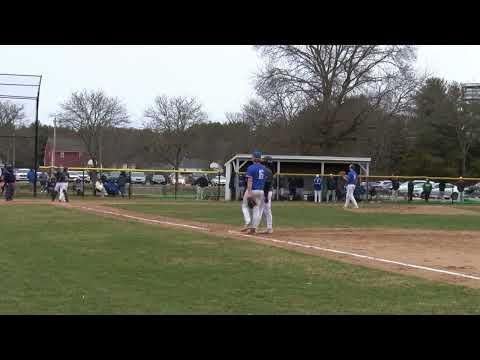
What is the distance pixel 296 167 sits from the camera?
4009 centimetres

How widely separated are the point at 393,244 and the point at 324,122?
38.6 m

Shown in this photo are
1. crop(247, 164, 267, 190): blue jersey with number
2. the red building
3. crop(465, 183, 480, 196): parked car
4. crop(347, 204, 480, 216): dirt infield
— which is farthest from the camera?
the red building

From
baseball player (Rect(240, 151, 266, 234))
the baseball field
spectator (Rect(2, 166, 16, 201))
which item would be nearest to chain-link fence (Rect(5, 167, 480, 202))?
spectator (Rect(2, 166, 16, 201))

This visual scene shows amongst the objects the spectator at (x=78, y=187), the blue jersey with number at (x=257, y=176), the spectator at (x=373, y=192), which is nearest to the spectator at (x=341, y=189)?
the spectator at (x=373, y=192)

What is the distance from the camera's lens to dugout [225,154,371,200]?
37312 mm

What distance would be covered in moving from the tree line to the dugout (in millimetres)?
8511

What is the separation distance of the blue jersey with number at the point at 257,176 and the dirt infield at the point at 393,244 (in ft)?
4.14

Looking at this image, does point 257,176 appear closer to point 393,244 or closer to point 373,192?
point 393,244

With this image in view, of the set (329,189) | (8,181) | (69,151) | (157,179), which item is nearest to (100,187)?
(8,181)

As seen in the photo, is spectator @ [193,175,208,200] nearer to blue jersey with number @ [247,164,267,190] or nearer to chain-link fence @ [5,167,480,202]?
chain-link fence @ [5,167,480,202]

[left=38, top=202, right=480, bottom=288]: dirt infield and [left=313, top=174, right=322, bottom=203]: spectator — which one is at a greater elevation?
[left=313, top=174, right=322, bottom=203]: spectator

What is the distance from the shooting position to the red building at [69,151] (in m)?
82.8

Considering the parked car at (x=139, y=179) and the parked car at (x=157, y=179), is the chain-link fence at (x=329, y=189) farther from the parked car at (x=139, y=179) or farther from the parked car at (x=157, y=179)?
the parked car at (x=157, y=179)
